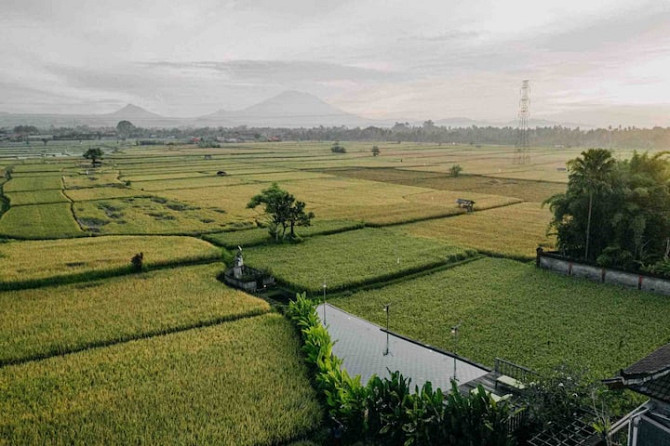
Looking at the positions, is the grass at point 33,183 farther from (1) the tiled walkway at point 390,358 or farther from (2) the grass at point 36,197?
(1) the tiled walkway at point 390,358

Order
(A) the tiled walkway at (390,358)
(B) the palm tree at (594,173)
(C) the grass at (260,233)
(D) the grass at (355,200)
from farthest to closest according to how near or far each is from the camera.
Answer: (D) the grass at (355,200) → (C) the grass at (260,233) → (B) the palm tree at (594,173) → (A) the tiled walkway at (390,358)

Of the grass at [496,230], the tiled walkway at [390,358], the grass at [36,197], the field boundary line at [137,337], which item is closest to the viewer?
the tiled walkway at [390,358]

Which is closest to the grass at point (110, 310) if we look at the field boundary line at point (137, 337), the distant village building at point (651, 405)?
the field boundary line at point (137, 337)

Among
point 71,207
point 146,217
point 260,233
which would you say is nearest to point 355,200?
point 260,233

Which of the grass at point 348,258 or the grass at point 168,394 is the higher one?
the grass at point 348,258

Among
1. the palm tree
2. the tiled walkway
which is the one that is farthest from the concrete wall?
the tiled walkway

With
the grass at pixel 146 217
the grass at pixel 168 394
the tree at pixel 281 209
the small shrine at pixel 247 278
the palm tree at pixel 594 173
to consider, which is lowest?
the grass at pixel 168 394
